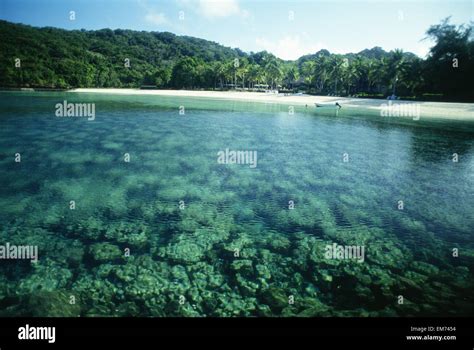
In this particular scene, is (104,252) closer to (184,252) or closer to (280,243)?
(184,252)

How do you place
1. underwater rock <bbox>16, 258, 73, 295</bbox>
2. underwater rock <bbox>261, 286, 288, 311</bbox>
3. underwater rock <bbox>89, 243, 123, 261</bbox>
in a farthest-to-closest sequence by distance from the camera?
underwater rock <bbox>89, 243, 123, 261</bbox>
underwater rock <bbox>16, 258, 73, 295</bbox>
underwater rock <bbox>261, 286, 288, 311</bbox>

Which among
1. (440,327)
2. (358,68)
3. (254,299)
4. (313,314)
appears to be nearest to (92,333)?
(254,299)

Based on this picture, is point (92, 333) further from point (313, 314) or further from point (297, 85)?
point (297, 85)

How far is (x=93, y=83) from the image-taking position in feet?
386

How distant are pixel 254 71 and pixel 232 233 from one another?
109939mm

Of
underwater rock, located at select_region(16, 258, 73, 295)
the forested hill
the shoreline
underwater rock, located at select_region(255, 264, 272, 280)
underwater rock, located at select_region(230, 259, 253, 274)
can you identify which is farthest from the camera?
the forested hill

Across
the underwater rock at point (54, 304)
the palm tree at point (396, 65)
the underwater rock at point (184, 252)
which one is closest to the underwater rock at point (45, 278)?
the underwater rock at point (54, 304)

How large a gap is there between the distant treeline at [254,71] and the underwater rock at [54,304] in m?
70.5

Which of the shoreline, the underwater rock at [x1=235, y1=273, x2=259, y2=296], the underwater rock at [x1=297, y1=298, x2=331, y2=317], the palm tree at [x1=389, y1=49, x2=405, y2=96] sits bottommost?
the underwater rock at [x1=297, y1=298, x2=331, y2=317]

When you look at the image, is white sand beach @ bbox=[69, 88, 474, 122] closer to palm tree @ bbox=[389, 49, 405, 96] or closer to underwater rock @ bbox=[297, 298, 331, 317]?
palm tree @ bbox=[389, 49, 405, 96]

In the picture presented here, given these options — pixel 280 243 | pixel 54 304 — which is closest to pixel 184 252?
pixel 280 243

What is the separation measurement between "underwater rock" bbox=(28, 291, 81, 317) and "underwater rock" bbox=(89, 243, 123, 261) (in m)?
1.58

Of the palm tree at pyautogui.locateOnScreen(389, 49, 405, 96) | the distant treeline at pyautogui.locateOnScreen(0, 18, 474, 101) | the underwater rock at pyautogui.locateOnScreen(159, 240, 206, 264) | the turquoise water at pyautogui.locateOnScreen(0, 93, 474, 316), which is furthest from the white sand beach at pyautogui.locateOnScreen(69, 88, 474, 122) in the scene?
the underwater rock at pyautogui.locateOnScreen(159, 240, 206, 264)

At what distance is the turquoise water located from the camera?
7.23 m
